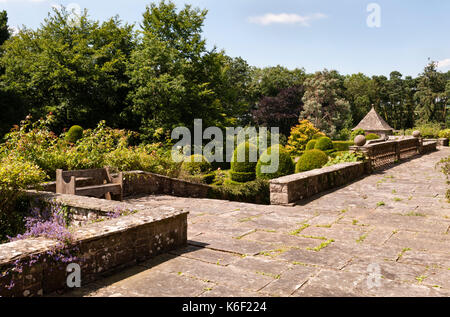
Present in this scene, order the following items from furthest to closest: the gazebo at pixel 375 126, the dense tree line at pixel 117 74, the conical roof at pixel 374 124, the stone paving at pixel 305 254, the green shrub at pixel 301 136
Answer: the conical roof at pixel 374 124 < the gazebo at pixel 375 126 < the green shrub at pixel 301 136 < the dense tree line at pixel 117 74 < the stone paving at pixel 305 254

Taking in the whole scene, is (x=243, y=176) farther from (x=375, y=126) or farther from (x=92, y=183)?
(x=375, y=126)

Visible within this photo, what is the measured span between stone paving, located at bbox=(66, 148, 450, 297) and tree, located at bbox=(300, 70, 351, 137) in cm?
3412

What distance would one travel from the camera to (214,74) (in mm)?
26406

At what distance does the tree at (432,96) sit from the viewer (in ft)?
168

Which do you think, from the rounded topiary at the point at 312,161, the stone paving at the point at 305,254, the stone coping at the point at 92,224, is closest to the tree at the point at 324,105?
the rounded topiary at the point at 312,161

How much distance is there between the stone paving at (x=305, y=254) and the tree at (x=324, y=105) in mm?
34119

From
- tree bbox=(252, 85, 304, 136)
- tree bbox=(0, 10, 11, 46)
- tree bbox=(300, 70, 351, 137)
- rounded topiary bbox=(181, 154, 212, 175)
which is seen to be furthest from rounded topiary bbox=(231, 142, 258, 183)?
tree bbox=(252, 85, 304, 136)

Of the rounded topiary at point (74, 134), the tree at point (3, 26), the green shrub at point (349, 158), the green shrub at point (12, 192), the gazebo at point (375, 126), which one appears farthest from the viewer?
the gazebo at point (375, 126)

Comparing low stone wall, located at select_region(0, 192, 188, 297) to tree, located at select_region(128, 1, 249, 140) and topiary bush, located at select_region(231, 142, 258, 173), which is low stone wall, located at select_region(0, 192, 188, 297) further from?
tree, located at select_region(128, 1, 249, 140)

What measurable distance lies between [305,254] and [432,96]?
5615 centimetres

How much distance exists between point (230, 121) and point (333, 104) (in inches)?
823

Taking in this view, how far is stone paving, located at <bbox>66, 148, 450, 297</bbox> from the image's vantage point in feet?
10.6

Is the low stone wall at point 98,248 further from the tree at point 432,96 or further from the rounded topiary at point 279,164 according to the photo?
the tree at point 432,96

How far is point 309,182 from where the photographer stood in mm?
8516
